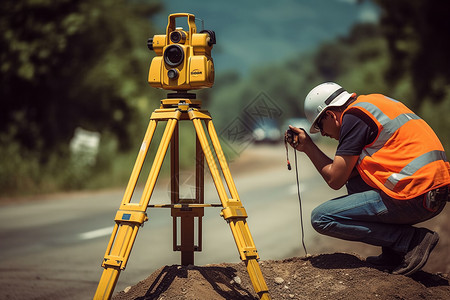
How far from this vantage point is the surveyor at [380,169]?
400cm

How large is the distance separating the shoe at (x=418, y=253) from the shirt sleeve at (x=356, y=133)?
33.8 inches

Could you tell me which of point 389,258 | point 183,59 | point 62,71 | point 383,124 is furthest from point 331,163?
point 62,71

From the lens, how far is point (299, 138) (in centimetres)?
424

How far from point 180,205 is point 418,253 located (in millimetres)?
1833

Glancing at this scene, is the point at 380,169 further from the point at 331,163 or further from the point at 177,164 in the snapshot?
the point at 177,164

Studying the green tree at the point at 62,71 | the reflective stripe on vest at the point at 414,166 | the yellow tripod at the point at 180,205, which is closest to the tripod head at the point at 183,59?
the yellow tripod at the point at 180,205

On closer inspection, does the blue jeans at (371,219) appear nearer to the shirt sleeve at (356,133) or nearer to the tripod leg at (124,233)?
the shirt sleeve at (356,133)

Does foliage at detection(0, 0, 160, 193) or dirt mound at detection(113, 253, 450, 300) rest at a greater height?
foliage at detection(0, 0, 160, 193)

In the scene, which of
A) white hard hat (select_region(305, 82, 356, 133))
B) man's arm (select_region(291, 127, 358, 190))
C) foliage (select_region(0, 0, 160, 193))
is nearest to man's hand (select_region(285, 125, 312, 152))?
man's arm (select_region(291, 127, 358, 190))

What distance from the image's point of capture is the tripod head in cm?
394

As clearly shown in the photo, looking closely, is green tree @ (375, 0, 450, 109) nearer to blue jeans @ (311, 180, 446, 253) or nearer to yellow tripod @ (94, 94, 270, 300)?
blue jeans @ (311, 180, 446, 253)

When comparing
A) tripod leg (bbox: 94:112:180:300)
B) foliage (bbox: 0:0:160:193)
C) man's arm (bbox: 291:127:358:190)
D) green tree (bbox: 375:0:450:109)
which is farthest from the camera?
green tree (bbox: 375:0:450:109)

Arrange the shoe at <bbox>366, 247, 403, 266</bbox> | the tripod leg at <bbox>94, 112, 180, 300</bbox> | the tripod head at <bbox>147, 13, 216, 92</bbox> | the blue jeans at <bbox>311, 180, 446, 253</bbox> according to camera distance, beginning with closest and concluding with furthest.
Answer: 1. the tripod leg at <bbox>94, 112, 180, 300</bbox>
2. the tripod head at <bbox>147, 13, 216, 92</bbox>
3. the blue jeans at <bbox>311, 180, 446, 253</bbox>
4. the shoe at <bbox>366, 247, 403, 266</bbox>

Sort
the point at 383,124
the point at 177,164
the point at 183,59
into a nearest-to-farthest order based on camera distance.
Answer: the point at 183,59 < the point at 383,124 < the point at 177,164
